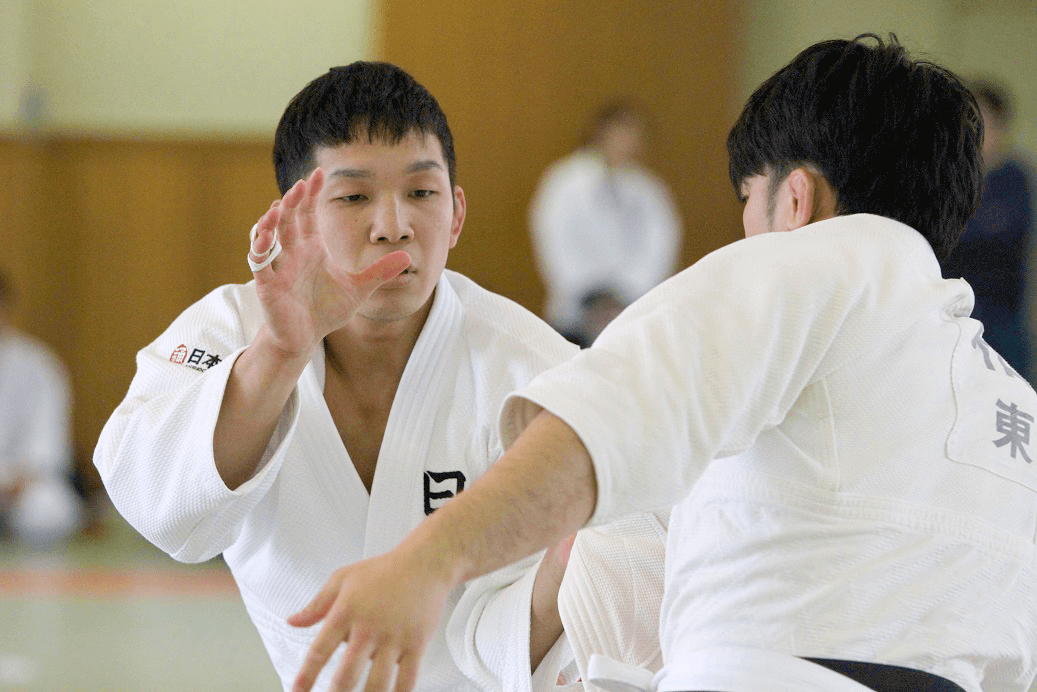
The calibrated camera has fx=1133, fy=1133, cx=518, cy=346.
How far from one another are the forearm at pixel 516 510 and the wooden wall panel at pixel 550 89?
6160 millimetres

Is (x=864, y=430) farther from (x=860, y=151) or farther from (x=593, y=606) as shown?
(x=593, y=606)

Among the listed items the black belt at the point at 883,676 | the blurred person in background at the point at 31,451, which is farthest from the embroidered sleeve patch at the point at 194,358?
the blurred person in background at the point at 31,451

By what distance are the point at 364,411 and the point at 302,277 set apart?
0.61m

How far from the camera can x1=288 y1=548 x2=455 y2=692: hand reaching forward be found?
91cm

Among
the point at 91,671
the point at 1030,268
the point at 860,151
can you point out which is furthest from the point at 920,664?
the point at 1030,268

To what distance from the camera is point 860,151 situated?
1324mm

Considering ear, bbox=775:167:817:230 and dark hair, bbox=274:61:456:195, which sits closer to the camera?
ear, bbox=775:167:817:230

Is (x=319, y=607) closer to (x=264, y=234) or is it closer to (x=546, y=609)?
(x=264, y=234)

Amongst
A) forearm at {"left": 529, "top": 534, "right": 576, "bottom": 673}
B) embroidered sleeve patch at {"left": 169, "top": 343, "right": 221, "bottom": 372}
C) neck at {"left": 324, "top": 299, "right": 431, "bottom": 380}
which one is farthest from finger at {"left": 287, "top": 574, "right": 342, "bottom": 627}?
neck at {"left": 324, "top": 299, "right": 431, "bottom": 380}

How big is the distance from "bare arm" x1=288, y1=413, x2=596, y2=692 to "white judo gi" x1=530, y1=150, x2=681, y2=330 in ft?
16.2

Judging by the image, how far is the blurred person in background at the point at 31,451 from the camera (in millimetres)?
5973

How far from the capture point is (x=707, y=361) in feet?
3.42

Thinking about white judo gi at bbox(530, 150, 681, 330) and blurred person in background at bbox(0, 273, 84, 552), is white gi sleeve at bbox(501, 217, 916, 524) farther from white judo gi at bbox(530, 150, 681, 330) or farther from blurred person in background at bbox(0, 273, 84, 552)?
blurred person in background at bbox(0, 273, 84, 552)

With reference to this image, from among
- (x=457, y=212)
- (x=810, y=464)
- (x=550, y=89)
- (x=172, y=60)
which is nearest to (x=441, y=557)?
(x=810, y=464)
